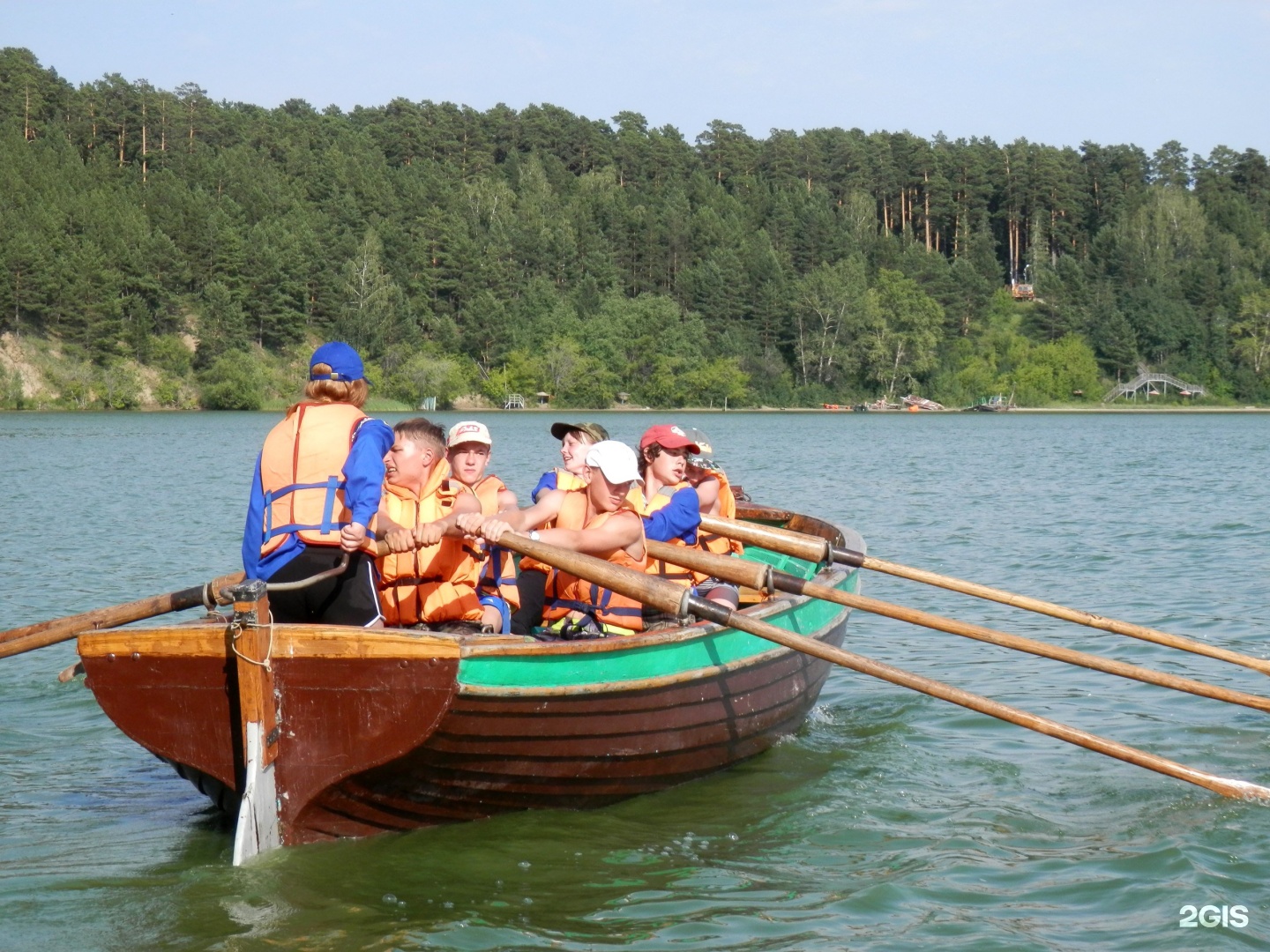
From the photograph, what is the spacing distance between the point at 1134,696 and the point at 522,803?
4878mm

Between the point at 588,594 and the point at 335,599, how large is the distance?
5.00 feet

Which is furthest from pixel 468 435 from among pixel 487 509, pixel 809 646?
A: pixel 809 646

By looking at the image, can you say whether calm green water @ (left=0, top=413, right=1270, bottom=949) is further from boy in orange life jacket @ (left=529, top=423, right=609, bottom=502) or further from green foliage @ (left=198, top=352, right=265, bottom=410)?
green foliage @ (left=198, top=352, right=265, bottom=410)

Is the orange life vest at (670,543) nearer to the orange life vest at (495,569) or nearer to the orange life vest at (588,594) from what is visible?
the orange life vest at (588,594)

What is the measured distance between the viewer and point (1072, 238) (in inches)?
4343

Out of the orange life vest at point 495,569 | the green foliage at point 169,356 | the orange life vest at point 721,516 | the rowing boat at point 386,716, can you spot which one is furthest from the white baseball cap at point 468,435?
the green foliage at point 169,356

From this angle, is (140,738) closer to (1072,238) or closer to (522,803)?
(522,803)

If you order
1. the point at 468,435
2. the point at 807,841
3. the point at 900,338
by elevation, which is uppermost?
the point at 900,338

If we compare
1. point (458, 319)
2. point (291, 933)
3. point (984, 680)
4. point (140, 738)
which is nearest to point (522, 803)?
point (291, 933)

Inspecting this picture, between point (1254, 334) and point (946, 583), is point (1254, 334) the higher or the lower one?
the higher one

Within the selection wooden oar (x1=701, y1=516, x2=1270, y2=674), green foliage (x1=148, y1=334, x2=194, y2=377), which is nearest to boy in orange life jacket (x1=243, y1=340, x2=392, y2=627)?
wooden oar (x1=701, y1=516, x2=1270, y2=674)

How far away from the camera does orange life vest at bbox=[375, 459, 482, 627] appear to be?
20.9ft

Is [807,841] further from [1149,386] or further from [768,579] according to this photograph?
[1149,386]

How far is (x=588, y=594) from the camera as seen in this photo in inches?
281
